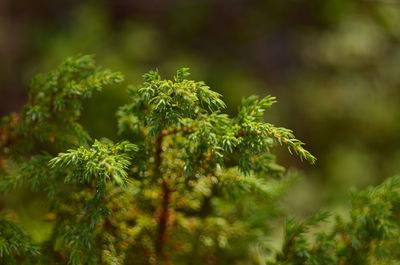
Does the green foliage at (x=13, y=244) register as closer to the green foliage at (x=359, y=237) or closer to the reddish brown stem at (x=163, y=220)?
the reddish brown stem at (x=163, y=220)

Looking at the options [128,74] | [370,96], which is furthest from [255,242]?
[370,96]

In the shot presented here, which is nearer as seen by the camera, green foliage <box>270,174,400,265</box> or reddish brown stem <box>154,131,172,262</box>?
green foliage <box>270,174,400,265</box>

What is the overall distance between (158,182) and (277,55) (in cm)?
379

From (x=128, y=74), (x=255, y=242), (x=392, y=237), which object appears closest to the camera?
(x=392, y=237)

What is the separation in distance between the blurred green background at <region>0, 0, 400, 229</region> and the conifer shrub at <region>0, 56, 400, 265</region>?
6.63 ft

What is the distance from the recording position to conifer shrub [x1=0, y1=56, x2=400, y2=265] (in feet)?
2.45

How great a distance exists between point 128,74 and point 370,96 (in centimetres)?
228

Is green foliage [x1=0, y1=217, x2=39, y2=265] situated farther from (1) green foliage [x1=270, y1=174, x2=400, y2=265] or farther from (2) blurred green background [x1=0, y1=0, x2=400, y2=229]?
(2) blurred green background [x1=0, y1=0, x2=400, y2=229]

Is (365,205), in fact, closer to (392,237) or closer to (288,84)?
(392,237)

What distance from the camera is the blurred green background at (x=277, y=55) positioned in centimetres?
339

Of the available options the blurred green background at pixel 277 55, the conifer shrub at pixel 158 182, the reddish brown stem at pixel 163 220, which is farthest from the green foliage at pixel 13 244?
the blurred green background at pixel 277 55

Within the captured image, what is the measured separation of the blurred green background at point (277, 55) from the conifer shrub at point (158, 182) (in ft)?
6.63

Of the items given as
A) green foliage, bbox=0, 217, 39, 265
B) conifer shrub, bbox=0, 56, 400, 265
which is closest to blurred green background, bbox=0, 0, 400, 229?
conifer shrub, bbox=0, 56, 400, 265

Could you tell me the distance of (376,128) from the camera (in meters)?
3.51
